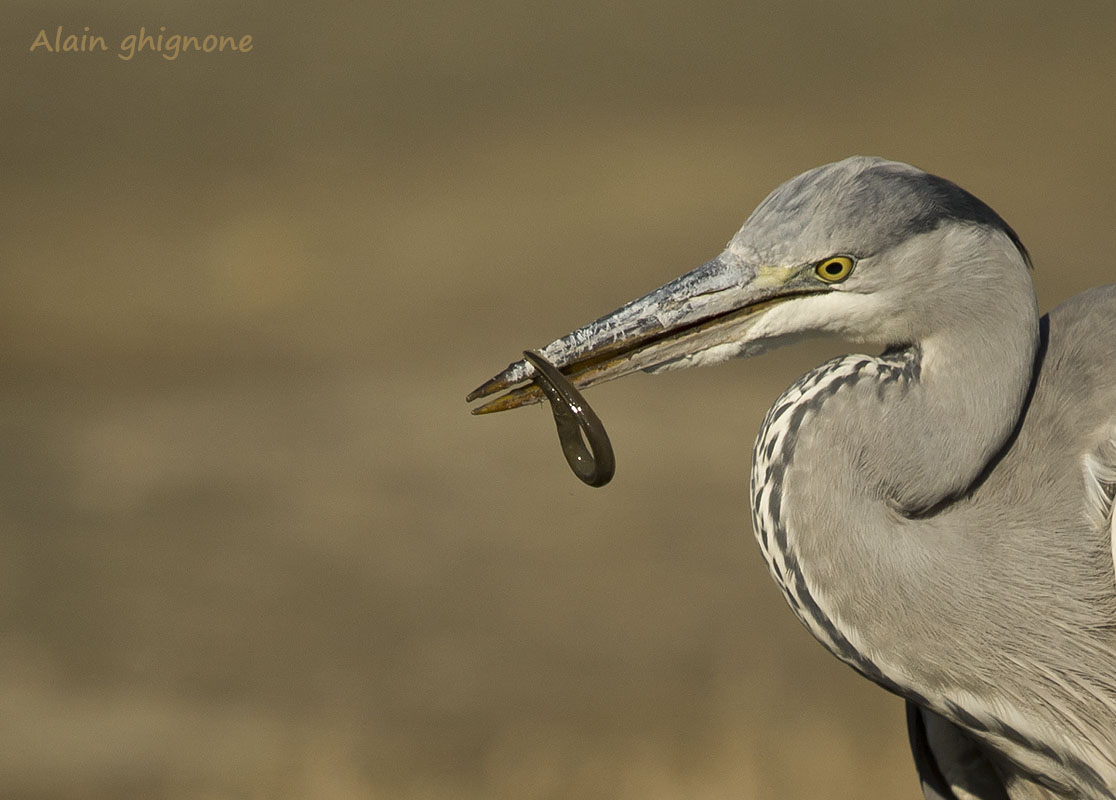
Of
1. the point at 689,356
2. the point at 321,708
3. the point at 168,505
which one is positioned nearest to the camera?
the point at 689,356

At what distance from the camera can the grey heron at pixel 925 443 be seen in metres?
1.92

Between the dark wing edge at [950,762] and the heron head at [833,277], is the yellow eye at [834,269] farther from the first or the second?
the dark wing edge at [950,762]

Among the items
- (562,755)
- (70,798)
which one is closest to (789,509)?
(562,755)

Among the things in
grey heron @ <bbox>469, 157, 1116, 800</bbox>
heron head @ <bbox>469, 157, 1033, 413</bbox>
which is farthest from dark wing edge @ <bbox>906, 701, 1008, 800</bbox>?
heron head @ <bbox>469, 157, 1033, 413</bbox>

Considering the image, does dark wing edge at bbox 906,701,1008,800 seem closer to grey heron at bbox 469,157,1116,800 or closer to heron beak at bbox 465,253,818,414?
grey heron at bbox 469,157,1116,800

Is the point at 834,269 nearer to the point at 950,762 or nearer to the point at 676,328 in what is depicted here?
the point at 676,328

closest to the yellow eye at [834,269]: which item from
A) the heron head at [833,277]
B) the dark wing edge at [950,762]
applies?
the heron head at [833,277]

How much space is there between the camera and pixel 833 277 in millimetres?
1964

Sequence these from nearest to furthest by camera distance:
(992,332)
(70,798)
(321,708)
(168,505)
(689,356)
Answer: (992,332)
(689,356)
(70,798)
(321,708)
(168,505)

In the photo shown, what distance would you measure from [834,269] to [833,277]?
0.04 feet

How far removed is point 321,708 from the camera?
14.8ft

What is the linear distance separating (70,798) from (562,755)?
1.45m

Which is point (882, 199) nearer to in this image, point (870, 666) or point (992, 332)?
point (992, 332)

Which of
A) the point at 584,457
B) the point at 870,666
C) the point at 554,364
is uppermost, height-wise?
the point at 554,364
